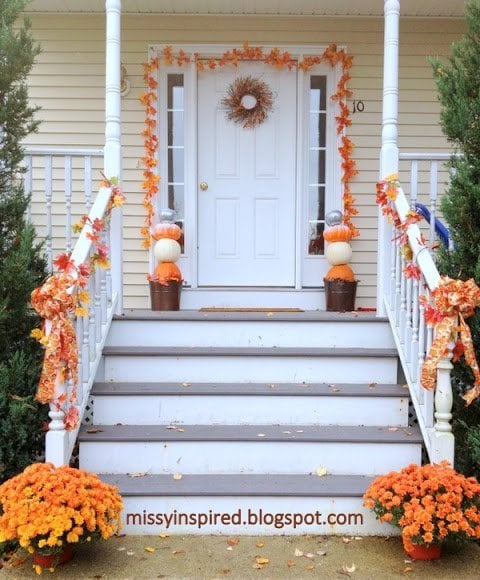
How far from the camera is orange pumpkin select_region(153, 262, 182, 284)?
455 cm

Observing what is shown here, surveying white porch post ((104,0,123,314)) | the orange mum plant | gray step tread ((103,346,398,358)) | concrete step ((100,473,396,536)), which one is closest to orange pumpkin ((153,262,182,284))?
white porch post ((104,0,123,314))

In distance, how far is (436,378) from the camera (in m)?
2.88

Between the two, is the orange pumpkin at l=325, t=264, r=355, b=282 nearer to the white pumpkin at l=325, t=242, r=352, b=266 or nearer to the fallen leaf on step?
the white pumpkin at l=325, t=242, r=352, b=266

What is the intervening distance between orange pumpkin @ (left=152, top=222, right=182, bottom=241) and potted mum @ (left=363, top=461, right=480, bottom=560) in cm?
261

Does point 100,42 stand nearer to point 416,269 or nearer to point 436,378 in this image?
point 416,269

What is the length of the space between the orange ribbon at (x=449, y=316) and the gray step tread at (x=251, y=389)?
54 centimetres

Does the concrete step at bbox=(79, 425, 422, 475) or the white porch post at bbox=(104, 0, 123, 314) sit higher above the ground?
the white porch post at bbox=(104, 0, 123, 314)

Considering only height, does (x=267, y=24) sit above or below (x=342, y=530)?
above

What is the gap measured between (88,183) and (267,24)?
234 cm

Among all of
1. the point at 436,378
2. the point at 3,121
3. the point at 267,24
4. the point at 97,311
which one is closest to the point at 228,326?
the point at 97,311

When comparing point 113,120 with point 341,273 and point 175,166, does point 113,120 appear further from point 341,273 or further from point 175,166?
point 341,273

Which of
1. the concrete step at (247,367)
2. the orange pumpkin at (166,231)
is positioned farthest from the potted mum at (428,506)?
the orange pumpkin at (166,231)

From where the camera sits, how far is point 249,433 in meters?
3.13

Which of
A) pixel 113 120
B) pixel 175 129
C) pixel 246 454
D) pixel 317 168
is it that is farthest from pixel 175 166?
pixel 246 454
